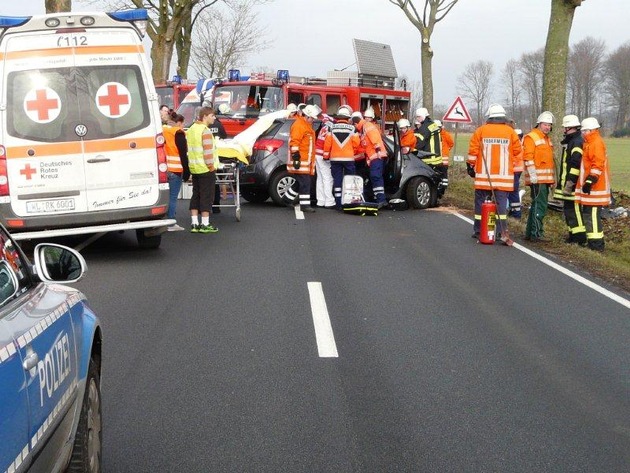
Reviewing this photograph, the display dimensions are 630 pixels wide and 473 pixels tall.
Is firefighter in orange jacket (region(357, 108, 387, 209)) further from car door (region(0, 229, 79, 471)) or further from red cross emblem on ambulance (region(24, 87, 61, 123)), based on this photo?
car door (region(0, 229, 79, 471))

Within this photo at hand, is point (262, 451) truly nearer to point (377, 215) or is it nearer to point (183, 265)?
point (183, 265)

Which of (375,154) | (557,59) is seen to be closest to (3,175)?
(375,154)

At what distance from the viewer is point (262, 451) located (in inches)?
181

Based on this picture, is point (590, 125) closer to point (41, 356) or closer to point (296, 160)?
point (296, 160)

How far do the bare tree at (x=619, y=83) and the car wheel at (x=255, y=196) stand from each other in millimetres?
89808

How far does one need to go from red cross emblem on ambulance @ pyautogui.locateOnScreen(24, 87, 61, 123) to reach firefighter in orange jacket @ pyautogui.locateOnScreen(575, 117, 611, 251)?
23.1 feet

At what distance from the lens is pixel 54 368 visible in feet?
10.4

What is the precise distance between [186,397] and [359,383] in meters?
1.14

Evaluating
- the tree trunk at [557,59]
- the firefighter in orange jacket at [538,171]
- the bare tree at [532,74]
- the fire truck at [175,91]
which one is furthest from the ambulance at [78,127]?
the bare tree at [532,74]

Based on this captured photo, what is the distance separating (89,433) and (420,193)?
552 inches

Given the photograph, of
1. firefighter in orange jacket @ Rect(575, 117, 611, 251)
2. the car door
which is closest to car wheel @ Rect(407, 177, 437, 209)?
firefighter in orange jacket @ Rect(575, 117, 611, 251)

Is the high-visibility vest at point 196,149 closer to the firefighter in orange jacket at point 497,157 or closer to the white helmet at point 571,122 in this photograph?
the firefighter in orange jacket at point 497,157

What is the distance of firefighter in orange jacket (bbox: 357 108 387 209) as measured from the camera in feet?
53.0

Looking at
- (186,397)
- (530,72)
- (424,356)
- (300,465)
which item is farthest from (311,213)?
(530,72)
